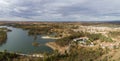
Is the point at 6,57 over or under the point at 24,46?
over

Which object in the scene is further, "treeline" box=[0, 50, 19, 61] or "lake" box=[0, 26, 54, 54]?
"lake" box=[0, 26, 54, 54]

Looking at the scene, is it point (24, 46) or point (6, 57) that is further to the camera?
point (24, 46)

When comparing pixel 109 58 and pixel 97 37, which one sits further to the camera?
pixel 97 37

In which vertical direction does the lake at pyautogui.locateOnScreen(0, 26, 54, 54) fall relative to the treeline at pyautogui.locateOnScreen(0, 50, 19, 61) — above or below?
below

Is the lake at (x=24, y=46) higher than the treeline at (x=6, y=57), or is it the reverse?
the treeline at (x=6, y=57)

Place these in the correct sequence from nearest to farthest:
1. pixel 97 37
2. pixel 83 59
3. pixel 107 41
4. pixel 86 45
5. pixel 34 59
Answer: pixel 83 59 < pixel 34 59 < pixel 86 45 < pixel 107 41 < pixel 97 37

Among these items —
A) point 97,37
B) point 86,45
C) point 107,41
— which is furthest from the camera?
point 97,37

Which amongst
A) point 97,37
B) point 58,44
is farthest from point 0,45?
point 97,37

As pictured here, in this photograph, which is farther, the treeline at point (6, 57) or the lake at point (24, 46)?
the lake at point (24, 46)

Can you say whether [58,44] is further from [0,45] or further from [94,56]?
[94,56]
